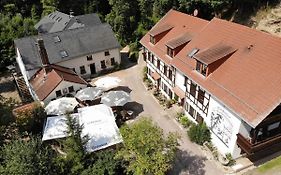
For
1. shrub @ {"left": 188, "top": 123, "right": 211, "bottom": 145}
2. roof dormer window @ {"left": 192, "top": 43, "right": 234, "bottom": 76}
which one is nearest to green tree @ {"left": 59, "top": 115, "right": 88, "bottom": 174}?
shrub @ {"left": 188, "top": 123, "right": 211, "bottom": 145}

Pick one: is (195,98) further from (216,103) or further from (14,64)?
(14,64)

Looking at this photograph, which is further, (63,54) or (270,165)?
(63,54)

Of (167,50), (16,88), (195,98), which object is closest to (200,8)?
(167,50)

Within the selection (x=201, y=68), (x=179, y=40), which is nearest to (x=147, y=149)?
(x=201, y=68)

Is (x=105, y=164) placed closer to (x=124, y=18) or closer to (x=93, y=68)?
(x=93, y=68)

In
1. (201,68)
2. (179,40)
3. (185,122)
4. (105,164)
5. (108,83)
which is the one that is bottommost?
(185,122)

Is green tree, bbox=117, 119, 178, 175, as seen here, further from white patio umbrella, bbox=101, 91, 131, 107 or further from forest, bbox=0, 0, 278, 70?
forest, bbox=0, 0, 278, 70

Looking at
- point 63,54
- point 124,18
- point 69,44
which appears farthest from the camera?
point 124,18
